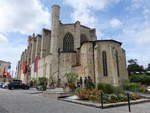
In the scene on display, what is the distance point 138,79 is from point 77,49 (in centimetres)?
1853

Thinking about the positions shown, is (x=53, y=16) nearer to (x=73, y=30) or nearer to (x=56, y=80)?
(x=73, y=30)

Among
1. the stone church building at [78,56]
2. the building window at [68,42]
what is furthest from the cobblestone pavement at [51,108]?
the building window at [68,42]

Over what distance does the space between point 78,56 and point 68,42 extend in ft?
25.5

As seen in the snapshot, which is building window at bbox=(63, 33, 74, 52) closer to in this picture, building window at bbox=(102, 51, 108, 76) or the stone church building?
the stone church building

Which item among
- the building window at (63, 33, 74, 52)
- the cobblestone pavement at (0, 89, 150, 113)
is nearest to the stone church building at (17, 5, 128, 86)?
the building window at (63, 33, 74, 52)

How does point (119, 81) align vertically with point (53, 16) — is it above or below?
below

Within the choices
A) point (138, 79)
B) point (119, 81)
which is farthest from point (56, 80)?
point (138, 79)

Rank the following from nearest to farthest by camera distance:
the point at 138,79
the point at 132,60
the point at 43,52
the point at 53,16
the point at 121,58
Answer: the point at 121,58 → the point at 138,79 → the point at 53,16 → the point at 43,52 → the point at 132,60

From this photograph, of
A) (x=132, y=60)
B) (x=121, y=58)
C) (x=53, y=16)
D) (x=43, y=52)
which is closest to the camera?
(x=121, y=58)

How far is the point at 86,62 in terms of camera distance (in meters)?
29.1

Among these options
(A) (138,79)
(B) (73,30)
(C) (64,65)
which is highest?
(B) (73,30)

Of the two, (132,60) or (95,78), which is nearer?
(95,78)

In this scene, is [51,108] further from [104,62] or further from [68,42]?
[68,42]

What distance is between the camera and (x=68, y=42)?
1592 inches
